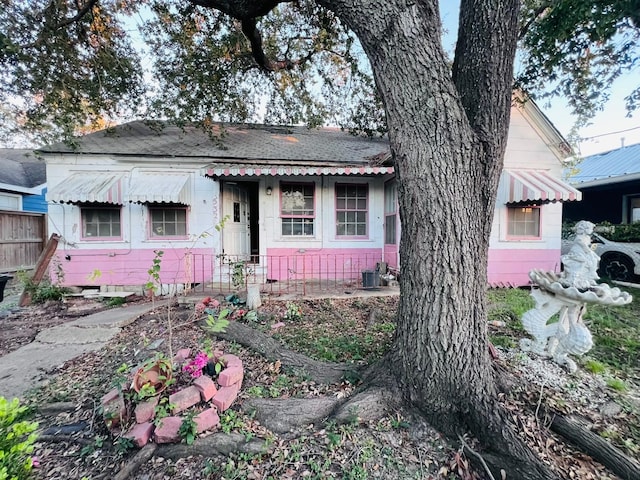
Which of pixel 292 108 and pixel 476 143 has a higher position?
pixel 292 108

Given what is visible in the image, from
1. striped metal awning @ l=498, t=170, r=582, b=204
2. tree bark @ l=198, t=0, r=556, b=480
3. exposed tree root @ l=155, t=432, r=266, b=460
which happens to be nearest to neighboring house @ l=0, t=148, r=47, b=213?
exposed tree root @ l=155, t=432, r=266, b=460

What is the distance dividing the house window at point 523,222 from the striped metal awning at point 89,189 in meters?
10.2

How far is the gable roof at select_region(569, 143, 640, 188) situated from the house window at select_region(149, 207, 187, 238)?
14.2 meters

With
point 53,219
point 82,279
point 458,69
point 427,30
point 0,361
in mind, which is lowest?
point 0,361

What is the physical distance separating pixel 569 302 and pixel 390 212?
5081 millimetres

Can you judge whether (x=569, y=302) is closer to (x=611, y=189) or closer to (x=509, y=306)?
(x=509, y=306)

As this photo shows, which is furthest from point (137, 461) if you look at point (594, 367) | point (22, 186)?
point (22, 186)

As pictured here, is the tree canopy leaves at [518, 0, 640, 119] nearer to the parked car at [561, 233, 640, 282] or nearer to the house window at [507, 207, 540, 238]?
the house window at [507, 207, 540, 238]

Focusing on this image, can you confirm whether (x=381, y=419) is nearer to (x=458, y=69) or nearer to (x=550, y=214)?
(x=458, y=69)

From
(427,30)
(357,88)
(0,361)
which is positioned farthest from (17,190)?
(427,30)

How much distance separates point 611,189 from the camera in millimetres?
10953

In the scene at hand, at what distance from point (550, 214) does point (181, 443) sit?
941cm

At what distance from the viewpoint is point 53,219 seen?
755 centimetres

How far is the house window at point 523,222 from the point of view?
7.66 meters
